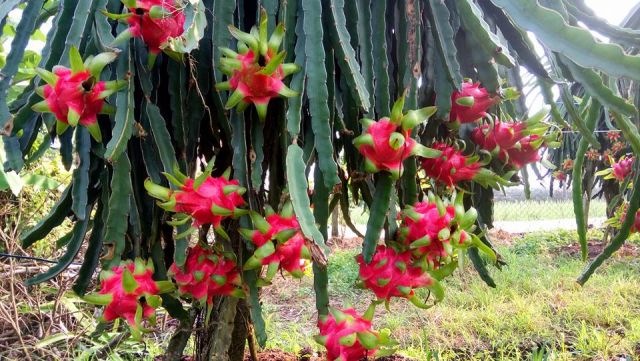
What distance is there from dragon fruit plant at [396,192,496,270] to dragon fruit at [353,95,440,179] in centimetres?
7

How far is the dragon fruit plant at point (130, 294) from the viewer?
1.92ft

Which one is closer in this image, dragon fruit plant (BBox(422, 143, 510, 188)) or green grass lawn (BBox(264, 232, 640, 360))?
dragon fruit plant (BBox(422, 143, 510, 188))

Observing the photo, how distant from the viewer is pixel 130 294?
593 millimetres

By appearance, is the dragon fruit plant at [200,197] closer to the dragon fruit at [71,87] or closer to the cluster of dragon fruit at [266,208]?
the cluster of dragon fruit at [266,208]

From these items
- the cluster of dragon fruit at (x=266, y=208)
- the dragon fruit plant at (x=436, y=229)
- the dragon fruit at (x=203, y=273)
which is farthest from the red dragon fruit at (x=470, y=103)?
the dragon fruit at (x=203, y=273)

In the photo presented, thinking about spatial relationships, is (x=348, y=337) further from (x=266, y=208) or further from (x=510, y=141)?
(x=510, y=141)

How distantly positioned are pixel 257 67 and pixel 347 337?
337 mm

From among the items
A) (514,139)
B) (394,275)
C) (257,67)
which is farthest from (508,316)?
(257,67)

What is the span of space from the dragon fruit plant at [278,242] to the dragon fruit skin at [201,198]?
0.03 m

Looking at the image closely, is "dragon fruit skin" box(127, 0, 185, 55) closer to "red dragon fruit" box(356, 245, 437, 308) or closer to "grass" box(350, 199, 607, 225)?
"red dragon fruit" box(356, 245, 437, 308)

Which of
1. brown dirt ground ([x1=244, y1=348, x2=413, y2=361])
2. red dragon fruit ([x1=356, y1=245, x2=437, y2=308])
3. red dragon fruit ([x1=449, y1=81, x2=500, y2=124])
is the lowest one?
brown dirt ground ([x1=244, y1=348, x2=413, y2=361])

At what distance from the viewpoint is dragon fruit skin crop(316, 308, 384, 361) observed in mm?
630

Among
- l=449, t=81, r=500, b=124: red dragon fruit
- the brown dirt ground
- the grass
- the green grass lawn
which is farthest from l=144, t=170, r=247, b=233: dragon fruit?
the grass

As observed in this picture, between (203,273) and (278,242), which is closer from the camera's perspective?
(278,242)
